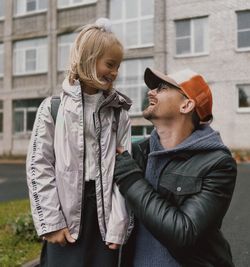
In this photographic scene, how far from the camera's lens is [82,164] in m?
1.93

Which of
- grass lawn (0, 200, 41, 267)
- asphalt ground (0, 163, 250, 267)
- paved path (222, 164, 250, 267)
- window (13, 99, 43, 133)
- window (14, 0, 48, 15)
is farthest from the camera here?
window (14, 0, 48, 15)

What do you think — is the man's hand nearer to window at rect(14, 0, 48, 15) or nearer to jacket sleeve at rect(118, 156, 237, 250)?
jacket sleeve at rect(118, 156, 237, 250)

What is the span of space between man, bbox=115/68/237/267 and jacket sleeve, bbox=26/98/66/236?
11.7 inches

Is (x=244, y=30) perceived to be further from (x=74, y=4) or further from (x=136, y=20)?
(x=74, y=4)

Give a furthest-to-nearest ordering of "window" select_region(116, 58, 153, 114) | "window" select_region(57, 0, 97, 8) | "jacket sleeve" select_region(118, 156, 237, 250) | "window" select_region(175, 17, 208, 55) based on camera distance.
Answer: "window" select_region(57, 0, 97, 8) < "window" select_region(116, 58, 153, 114) < "window" select_region(175, 17, 208, 55) < "jacket sleeve" select_region(118, 156, 237, 250)

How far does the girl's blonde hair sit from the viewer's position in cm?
201

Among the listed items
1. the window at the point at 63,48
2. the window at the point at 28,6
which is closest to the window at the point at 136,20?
the window at the point at 63,48

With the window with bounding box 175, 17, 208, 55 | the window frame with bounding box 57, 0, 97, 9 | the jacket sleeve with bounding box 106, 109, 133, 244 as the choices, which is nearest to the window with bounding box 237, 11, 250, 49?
the window with bounding box 175, 17, 208, 55

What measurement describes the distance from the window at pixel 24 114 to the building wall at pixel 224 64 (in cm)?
858

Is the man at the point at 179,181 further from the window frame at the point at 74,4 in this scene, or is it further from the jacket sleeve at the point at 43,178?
the window frame at the point at 74,4

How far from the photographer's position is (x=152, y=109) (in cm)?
185

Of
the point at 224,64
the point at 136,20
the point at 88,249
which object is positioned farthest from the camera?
the point at 136,20

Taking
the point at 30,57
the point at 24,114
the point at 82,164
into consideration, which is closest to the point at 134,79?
the point at 30,57

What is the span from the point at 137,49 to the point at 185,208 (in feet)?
72.4
